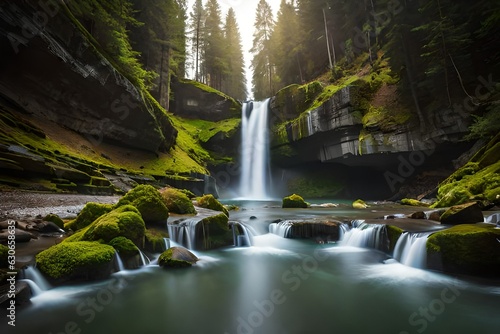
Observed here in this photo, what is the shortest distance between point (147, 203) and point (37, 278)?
10.4ft

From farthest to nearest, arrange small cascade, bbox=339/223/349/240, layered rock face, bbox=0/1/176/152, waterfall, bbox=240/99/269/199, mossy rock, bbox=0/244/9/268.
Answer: waterfall, bbox=240/99/269/199 < layered rock face, bbox=0/1/176/152 < small cascade, bbox=339/223/349/240 < mossy rock, bbox=0/244/9/268

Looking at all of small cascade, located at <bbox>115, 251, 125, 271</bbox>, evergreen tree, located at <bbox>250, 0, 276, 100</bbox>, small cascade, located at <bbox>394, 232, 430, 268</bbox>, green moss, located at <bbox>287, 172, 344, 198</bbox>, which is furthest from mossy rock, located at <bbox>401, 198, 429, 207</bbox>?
evergreen tree, located at <bbox>250, 0, 276, 100</bbox>

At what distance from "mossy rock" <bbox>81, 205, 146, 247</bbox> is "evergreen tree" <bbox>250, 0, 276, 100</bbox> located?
41611mm

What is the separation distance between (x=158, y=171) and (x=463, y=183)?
1865 centimetres

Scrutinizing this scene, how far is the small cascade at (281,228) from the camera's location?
8.94 metres

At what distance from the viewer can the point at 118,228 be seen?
17.8 ft

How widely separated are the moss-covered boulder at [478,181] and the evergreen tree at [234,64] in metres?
43.9

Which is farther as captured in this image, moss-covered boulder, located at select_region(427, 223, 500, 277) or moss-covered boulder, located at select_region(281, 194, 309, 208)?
moss-covered boulder, located at select_region(281, 194, 309, 208)

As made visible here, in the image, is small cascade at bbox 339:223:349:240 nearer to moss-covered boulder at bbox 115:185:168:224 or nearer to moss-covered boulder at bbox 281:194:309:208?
moss-covered boulder at bbox 115:185:168:224

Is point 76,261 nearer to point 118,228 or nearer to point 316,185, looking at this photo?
point 118,228

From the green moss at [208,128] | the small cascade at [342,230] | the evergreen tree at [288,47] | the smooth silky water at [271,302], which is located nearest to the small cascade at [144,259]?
the smooth silky water at [271,302]

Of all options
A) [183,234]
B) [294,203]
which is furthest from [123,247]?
[294,203]

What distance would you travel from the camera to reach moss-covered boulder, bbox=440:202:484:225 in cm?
684

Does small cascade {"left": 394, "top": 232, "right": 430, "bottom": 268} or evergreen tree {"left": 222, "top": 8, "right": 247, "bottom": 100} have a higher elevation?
evergreen tree {"left": 222, "top": 8, "right": 247, "bottom": 100}
